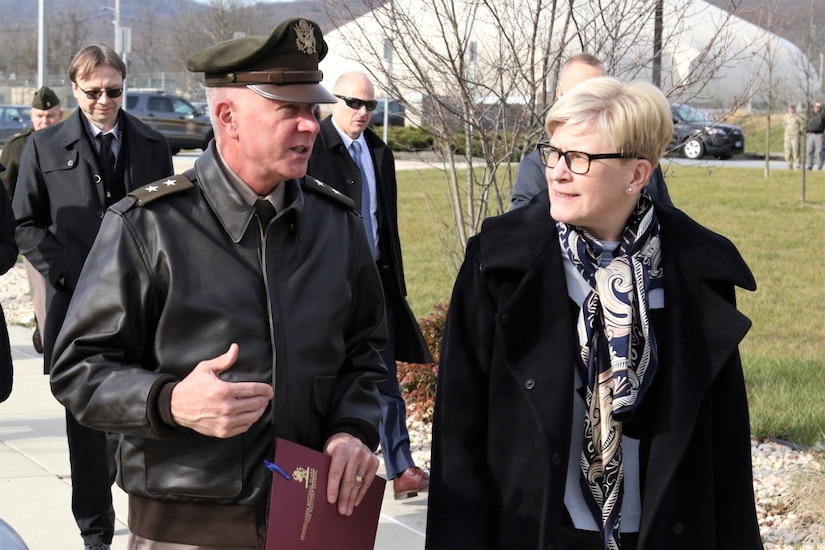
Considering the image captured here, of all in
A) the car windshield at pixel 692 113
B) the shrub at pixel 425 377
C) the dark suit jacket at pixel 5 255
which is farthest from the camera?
the car windshield at pixel 692 113

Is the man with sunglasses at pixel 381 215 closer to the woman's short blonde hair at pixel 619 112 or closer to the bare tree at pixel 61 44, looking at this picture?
the woman's short blonde hair at pixel 619 112

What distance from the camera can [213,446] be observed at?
276cm

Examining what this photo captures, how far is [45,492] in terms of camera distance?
20.4 ft

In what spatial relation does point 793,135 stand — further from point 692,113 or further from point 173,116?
point 692,113

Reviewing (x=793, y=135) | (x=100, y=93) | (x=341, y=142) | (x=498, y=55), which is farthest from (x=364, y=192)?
(x=793, y=135)

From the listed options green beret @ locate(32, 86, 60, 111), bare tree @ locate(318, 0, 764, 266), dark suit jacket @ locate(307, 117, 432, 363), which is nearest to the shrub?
bare tree @ locate(318, 0, 764, 266)

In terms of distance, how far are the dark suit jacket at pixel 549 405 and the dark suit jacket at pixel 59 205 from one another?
289cm

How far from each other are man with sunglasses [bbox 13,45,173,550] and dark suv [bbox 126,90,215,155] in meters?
28.9

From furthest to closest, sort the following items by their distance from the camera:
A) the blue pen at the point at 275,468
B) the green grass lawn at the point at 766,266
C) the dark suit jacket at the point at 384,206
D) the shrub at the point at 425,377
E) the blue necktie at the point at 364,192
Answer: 1. the green grass lawn at the point at 766,266
2. the shrub at the point at 425,377
3. the blue necktie at the point at 364,192
4. the dark suit jacket at the point at 384,206
5. the blue pen at the point at 275,468

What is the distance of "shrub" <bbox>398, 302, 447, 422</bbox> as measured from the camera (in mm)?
7511

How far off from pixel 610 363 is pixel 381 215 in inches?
132

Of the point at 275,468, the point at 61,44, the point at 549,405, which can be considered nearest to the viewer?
the point at 275,468

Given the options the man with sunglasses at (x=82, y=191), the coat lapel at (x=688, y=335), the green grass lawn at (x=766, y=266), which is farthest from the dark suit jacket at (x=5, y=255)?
the green grass lawn at (x=766, y=266)

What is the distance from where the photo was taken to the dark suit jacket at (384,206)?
5879 millimetres
